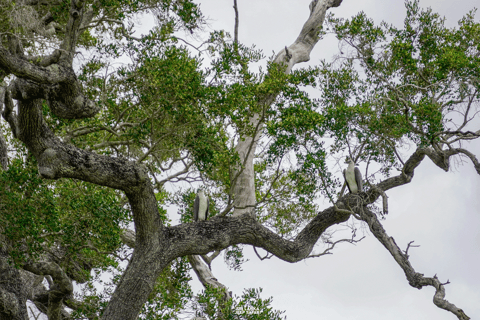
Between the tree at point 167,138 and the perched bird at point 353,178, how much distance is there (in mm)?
283

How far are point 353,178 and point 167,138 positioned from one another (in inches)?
139

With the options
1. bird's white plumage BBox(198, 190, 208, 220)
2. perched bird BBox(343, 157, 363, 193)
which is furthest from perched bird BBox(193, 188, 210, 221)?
perched bird BBox(343, 157, 363, 193)

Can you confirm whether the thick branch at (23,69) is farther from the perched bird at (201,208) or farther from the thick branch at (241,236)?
the perched bird at (201,208)

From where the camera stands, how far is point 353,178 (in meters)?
8.88

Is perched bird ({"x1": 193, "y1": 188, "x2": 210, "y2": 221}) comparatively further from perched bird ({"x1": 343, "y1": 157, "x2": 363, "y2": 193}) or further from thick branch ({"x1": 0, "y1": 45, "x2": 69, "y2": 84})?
thick branch ({"x1": 0, "y1": 45, "x2": 69, "y2": 84})

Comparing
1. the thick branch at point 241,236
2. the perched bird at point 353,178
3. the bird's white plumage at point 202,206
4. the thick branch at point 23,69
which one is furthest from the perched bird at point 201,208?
the thick branch at point 23,69

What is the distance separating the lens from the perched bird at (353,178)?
28.3 ft

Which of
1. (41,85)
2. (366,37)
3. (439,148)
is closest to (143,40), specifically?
(41,85)

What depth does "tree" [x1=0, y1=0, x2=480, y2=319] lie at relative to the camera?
6219 millimetres

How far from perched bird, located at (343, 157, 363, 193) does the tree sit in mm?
283

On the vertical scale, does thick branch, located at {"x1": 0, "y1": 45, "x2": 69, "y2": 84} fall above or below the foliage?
above

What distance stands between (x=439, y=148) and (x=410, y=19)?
10.2 feet

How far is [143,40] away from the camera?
776 centimetres

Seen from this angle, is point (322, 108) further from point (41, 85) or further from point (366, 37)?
point (41, 85)
